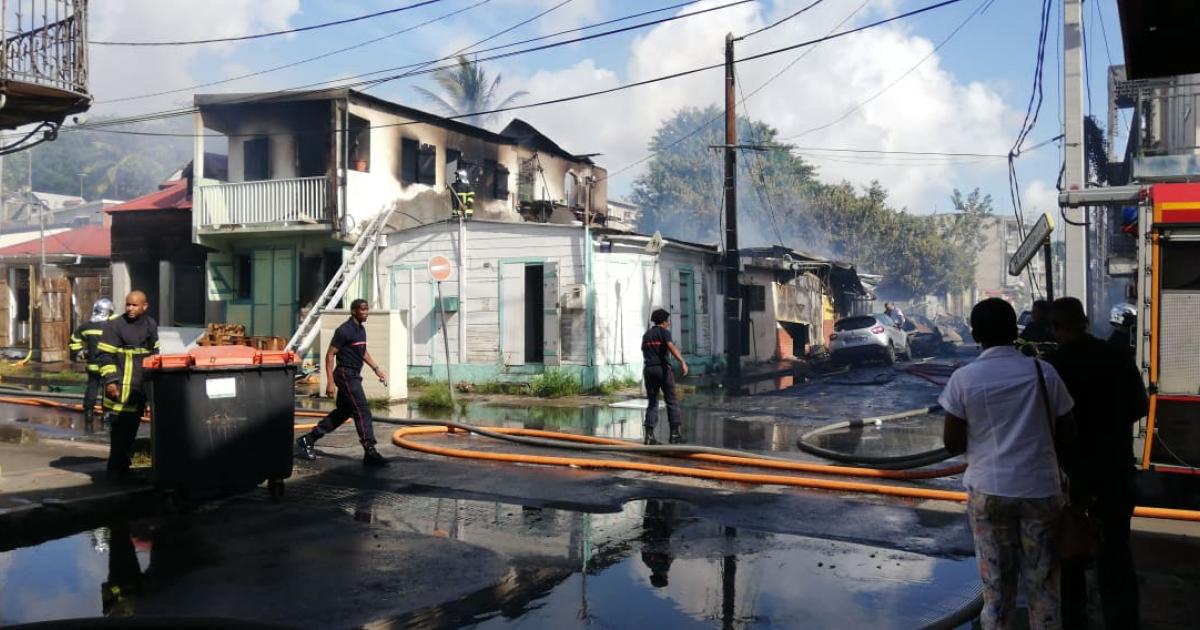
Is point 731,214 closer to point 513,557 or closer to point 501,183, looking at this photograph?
point 501,183

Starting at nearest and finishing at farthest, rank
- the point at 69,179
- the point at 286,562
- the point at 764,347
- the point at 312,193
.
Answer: the point at 286,562 < the point at 312,193 < the point at 764,347 < the point at 69,179

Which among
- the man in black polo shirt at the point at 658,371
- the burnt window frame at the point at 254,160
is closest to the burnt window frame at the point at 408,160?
the burnt window frame at the point at 254,160

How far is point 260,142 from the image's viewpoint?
892 inches

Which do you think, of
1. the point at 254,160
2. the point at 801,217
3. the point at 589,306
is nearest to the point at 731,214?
the point at 589,306

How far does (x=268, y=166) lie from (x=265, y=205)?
5.10ft

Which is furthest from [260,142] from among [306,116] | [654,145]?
[654,145]

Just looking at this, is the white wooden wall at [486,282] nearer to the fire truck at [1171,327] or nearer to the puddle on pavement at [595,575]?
the puddle on pavement at [595,575]

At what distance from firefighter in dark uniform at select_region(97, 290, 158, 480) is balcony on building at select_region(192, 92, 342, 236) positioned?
13.3m

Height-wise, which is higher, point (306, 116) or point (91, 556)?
point (306, 116)

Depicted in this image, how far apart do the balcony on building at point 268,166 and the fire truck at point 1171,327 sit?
17419 millimetres

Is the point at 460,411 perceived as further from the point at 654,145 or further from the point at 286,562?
the point at 654,145

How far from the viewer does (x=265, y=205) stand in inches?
853

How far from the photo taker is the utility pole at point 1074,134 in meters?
11.7

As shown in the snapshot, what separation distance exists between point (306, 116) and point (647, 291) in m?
9.87
